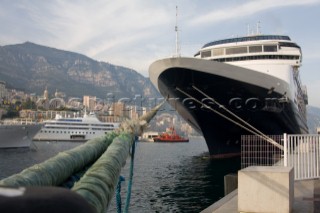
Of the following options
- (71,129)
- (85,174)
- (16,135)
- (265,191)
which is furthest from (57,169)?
(71,129)

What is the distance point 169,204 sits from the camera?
14992mm

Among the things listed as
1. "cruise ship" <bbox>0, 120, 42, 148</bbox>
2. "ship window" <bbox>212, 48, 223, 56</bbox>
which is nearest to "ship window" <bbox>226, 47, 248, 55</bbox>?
"ship window" <bbox>212, 48, 223, 56</bbox>

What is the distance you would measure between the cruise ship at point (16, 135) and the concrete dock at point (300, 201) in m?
52.8

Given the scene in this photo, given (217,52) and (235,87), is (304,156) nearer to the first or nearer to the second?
(235,87)

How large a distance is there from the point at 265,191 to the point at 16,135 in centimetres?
5709

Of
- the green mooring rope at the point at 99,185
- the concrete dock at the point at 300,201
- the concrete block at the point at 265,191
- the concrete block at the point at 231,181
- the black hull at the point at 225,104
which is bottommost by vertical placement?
the concrete block at the point at 231,181

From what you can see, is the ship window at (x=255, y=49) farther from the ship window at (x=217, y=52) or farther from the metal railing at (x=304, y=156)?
the metal railing at (x=304, y=156)

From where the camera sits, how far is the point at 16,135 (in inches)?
2274

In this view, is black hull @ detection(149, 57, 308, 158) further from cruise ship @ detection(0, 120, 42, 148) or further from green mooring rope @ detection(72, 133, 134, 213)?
cruise ship @ detection(0, 120, 42, 148)

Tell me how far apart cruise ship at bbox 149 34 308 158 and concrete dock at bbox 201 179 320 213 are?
1023 cm

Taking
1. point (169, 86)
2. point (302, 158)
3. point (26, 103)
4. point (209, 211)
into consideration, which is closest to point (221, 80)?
point (169, 86)

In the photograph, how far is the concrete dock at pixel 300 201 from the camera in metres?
7.28

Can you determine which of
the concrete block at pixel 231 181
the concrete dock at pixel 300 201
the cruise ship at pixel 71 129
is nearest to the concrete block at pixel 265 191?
the concrete dock at pixel 300 201

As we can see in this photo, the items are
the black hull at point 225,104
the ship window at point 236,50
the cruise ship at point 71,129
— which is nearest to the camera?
the black hull at point 225,104
